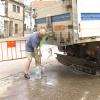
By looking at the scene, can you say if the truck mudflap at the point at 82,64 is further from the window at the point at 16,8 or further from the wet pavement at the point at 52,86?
the window at the point at 16,8

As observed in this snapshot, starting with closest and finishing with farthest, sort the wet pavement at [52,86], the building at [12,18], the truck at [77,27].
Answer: the wet pavement at [52,86], the truck at [77,27], the building at [12,18]

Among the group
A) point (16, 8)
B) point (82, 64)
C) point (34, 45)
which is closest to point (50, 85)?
point (34, 45)

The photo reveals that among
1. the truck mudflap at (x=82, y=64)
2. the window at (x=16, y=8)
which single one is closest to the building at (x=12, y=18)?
the window at (x=16, y=8)

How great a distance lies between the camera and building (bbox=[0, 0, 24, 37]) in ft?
143

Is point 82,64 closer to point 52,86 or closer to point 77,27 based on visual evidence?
point 77,27

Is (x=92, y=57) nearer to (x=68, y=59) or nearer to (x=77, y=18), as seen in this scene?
(x=68, y=59)

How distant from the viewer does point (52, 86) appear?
878 centimetres

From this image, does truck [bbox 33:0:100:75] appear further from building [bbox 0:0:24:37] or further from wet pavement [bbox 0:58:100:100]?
building [bbox 0:0:24:37]

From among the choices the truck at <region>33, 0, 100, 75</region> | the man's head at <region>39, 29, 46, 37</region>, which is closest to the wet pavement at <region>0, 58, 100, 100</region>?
the truck at <region>33, 0, 100, 75</region>

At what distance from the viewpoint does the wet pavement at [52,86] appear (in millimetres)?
7678

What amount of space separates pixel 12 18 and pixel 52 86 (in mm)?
38767

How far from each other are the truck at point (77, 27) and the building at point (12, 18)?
3189 centimetres

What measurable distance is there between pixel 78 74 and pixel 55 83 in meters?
1.46

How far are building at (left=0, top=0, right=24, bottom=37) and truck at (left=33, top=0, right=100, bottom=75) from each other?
31.9 meters
